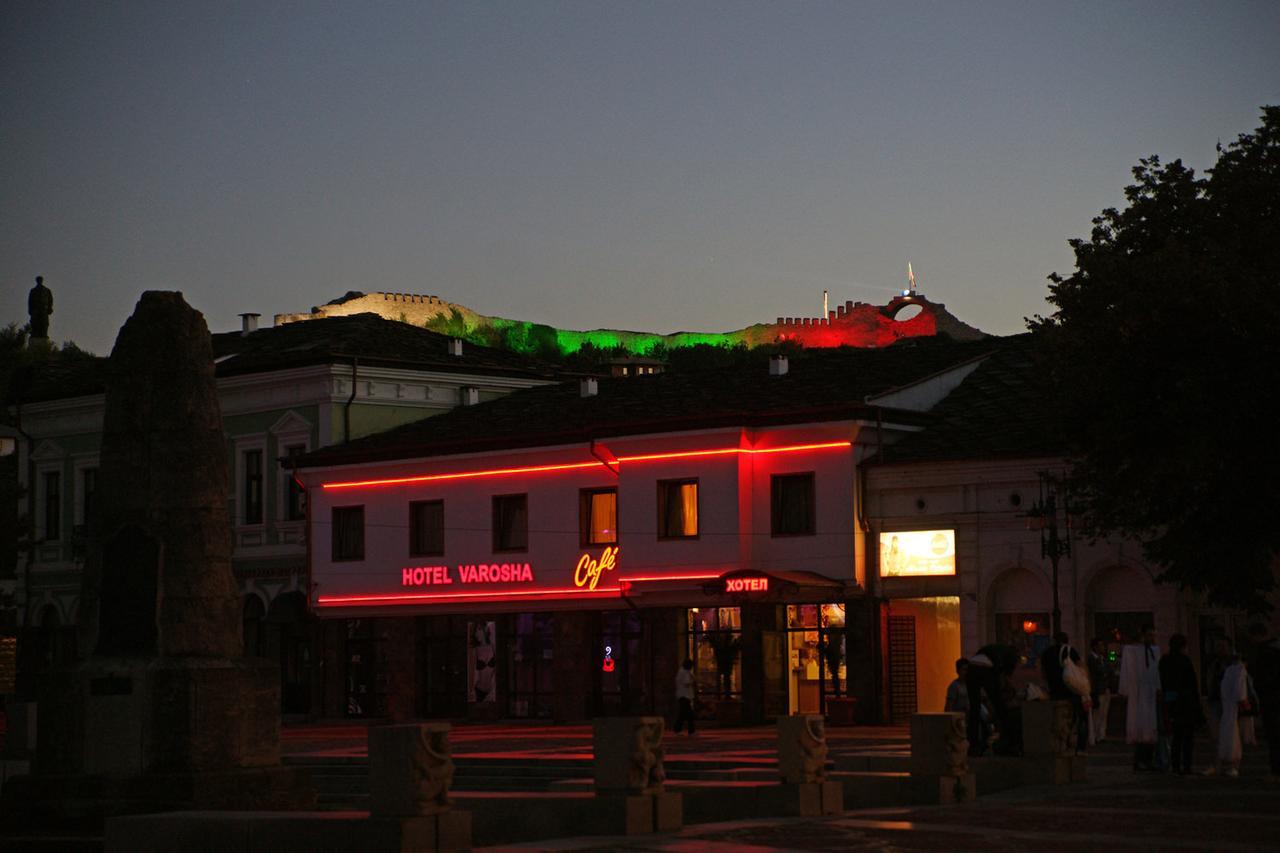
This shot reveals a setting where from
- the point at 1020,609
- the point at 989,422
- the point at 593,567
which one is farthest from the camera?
Answer: the point at 593,567

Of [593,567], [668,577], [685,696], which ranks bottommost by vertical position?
[685,696]

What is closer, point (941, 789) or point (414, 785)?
point (414, 785)

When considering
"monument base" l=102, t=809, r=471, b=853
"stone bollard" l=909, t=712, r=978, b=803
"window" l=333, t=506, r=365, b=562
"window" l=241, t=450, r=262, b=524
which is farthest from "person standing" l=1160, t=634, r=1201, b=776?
"window" l=241, t=450, r=262, b=524

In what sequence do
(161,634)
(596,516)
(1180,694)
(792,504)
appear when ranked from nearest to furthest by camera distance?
(161,634) → (1180,694) → (792,504) → (596,516)

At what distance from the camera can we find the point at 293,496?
51.7 metres

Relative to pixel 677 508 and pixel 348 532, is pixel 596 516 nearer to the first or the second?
pixel 677 508

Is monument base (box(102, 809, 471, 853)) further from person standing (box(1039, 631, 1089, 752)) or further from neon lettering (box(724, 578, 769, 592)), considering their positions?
neon lettering (box(724, 578, 769, 592))

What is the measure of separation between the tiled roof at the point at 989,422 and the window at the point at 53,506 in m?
27.1

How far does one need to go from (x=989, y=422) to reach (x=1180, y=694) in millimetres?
17594

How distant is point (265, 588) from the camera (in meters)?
51.8

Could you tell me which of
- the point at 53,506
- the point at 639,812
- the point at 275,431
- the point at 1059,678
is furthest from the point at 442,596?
the point at 639,812

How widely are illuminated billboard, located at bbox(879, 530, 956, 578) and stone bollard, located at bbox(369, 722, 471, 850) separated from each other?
2512 cm

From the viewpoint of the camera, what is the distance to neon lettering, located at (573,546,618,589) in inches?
1754

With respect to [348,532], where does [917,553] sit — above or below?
below
